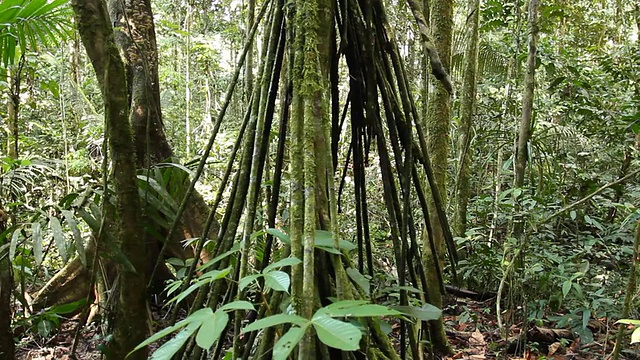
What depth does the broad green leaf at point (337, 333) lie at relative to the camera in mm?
606

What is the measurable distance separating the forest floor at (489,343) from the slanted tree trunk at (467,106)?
0.94 m

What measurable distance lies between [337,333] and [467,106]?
12.1 feet

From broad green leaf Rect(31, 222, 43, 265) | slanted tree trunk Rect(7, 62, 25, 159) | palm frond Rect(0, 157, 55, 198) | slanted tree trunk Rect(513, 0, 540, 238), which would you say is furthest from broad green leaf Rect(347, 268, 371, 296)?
slanted tree trunk Rect(513, 0, 540, 238)

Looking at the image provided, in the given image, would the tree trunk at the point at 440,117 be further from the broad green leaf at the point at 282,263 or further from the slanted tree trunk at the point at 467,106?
the broad green leaf at the point at 282,263

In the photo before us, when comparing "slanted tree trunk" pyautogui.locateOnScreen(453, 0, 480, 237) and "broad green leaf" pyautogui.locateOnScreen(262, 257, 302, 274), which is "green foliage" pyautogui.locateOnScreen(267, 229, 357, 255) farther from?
"slanted tree trunk" pyautogui.locateOnScreen(453, 0, 480, 237)

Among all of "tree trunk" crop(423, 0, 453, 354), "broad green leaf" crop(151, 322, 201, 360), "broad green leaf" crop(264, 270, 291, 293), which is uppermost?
"tree trunk" crop(423, 0, 453, 354)

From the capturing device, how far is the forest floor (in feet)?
9.08

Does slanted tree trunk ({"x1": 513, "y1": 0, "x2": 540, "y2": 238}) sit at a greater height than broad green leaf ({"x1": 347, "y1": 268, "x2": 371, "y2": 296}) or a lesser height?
greater

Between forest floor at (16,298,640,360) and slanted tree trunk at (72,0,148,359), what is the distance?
1.16 m

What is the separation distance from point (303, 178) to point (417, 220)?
149 inches

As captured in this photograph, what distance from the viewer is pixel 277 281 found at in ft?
2.62

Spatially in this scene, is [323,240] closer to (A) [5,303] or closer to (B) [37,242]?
(B) [37,242]

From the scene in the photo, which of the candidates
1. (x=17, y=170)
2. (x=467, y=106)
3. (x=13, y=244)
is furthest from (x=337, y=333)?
(x=467, y=106)

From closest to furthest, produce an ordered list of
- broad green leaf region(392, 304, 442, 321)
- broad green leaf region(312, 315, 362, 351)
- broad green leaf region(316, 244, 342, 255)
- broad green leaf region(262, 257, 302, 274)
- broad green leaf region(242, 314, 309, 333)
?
broad green leaf region(312, 315, 362, 351)
broad green leaf region(242, 314, 309, 333)
broad green leaf region(262, 257, 302, 274)
broad green leaf region(316, 244, 342, 255)
broad green leaf region(392, 304, 442, 321)
